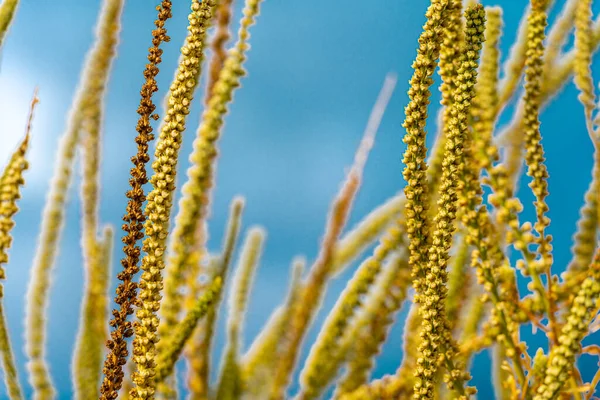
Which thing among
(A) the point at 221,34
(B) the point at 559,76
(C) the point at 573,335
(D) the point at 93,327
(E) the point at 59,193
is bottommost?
(C) the point at 573,335

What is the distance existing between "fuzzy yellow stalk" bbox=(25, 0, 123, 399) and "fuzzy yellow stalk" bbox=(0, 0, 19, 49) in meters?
0.19

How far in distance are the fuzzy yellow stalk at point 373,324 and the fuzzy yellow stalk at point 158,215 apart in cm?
31

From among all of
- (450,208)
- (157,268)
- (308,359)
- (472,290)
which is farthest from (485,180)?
(472,290)

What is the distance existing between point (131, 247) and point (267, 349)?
22.5 inches

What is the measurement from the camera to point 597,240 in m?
0.87

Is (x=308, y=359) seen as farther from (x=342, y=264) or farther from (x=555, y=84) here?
(x=555, y=84)

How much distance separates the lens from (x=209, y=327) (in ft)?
2.77

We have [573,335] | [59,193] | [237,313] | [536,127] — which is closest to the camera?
[573,335]

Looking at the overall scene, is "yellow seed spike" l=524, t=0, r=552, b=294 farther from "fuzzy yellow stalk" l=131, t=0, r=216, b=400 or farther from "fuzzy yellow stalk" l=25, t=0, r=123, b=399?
"fuzzy yellow stalk" l=25, t=0, r=123, b=399

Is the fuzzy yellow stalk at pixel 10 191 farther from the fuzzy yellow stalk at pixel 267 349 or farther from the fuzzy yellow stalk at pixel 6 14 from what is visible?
the fuzzy yellow stalk at pixel 267 349

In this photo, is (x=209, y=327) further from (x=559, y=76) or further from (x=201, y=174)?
(x=559, y=76)

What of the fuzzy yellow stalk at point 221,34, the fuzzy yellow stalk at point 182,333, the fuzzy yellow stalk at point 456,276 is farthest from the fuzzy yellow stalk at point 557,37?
the fuzzy yellow stalk at point 182,333

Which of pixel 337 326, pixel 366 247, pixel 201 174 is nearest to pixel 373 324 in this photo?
pixel 337 326

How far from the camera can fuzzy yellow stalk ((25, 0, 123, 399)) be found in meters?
0.84
